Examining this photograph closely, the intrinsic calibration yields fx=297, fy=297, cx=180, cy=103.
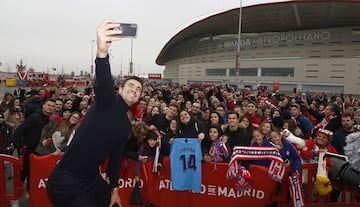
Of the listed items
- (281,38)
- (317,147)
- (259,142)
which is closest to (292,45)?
(281,38)

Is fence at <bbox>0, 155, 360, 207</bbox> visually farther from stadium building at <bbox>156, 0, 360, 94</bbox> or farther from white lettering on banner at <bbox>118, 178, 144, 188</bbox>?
stadium building at <bbox>156, 0, 360, 94</bbox>

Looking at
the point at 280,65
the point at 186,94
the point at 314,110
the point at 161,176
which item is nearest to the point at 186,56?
the point at 280,65

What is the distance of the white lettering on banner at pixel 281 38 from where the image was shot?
46781 millimetres

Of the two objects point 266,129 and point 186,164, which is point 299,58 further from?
point 186,164

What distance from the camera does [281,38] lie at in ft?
166

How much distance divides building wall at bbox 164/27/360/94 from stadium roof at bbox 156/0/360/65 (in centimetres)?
123

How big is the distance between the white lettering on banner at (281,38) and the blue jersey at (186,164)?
48227mm

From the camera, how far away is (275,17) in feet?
155

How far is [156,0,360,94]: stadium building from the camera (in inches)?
1672

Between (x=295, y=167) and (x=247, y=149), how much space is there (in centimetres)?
70

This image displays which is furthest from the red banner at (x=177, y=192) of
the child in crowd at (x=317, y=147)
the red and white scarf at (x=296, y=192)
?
the child in crowd at (x=317, y=147)

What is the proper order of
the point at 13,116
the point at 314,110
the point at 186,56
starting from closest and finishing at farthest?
the point at 13,116, the point at 314,110, the point at 186,56

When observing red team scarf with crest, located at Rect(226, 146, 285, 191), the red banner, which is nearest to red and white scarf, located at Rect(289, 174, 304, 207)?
red team scarf with crest, located at Rect(226, 146, 285, 191)

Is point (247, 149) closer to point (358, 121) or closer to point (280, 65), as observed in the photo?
point (358, 121)
